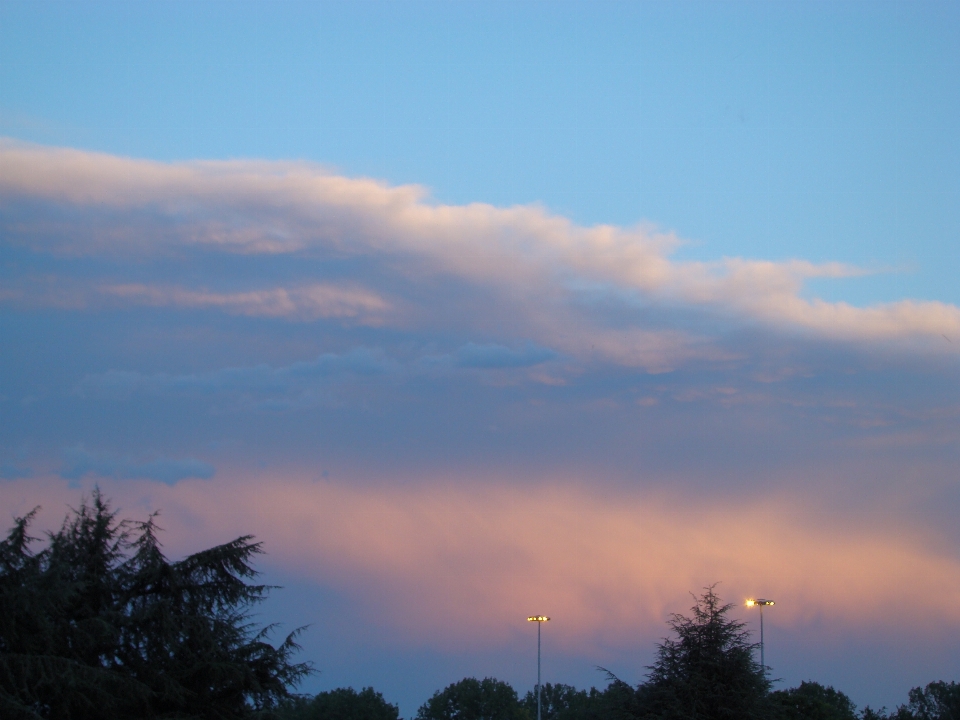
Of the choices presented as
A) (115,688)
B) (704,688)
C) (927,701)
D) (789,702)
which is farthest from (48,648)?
(927,701)

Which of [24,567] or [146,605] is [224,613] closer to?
[146,605]

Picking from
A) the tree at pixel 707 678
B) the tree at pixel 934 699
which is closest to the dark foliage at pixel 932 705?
the tree at pixel 934 699

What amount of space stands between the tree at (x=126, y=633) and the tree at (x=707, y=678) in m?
13.4

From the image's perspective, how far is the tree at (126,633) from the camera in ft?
69.6

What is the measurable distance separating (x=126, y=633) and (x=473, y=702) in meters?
94.2

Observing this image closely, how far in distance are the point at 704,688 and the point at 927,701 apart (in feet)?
256

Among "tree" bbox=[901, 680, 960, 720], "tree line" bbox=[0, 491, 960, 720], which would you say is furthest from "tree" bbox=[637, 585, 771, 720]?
"tree" bbox=[901, 680, 960, 720]

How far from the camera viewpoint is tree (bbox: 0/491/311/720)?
69.6 ft

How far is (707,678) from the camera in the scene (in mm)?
33344

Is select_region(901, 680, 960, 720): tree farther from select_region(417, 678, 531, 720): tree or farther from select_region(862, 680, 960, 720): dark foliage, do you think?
select_region(417, 678, 531, 720): tree

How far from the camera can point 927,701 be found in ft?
322

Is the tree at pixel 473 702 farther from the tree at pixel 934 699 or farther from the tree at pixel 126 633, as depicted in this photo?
the tree at pixel 126 633

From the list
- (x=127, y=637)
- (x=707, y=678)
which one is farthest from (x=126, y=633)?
(x=707, y=678)

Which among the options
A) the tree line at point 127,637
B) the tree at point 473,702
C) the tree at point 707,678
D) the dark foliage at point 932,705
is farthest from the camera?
the tree at point 473,702
